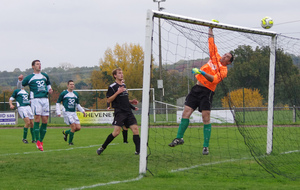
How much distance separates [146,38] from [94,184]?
243 centimetres

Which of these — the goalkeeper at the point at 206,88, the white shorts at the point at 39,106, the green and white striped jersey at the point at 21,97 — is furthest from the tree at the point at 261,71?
the green and white striped jersey at the point at 21,97

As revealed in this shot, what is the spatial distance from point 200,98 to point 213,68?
0.64 metres

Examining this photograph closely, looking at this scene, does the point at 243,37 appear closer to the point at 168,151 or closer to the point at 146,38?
the point at 146,38

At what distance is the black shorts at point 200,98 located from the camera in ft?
27.8

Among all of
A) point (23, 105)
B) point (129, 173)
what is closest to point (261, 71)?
point (129, 173)

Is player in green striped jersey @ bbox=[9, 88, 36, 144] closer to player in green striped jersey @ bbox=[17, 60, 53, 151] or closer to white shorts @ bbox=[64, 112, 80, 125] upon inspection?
white shorts @ bbox=[64, 112, 80, 125]

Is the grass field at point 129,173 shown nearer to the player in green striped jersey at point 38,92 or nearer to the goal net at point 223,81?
the goal net at point 223,81

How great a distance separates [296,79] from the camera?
36.1 feet

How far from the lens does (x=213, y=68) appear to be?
27.6ft

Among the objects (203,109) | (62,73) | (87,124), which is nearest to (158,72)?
(203,109)

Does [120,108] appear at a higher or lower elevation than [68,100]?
lower

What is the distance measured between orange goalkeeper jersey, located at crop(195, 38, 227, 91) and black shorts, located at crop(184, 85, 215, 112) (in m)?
0.12

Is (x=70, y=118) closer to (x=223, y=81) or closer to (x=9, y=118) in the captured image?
A: (x=223, y=81)

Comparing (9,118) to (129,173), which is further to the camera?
(9,118)
